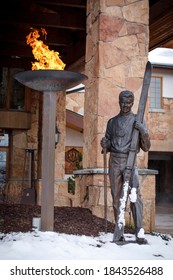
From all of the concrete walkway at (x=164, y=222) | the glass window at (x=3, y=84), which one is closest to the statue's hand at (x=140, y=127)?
the concrete walkway at (x=164, y=222)

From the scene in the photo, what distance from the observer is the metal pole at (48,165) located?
17.5 feet

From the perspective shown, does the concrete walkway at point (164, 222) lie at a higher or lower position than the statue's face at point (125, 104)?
lower

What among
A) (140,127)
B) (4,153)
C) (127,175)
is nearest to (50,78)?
(140,127)

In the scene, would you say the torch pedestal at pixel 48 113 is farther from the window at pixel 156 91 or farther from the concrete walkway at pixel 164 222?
the window at pixel 156 91

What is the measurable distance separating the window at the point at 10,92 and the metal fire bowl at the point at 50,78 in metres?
8.82

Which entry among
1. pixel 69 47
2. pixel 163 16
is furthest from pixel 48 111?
pixel 69 47

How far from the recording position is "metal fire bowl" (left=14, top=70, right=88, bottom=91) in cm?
516

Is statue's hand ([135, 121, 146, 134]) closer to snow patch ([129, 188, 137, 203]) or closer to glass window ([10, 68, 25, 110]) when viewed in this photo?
snow patch ([129, 188, 137, 203])

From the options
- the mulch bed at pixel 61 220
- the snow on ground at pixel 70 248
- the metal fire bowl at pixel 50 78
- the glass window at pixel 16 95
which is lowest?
the snow on ground at pixel 70 248

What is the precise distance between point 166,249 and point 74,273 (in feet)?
5.73

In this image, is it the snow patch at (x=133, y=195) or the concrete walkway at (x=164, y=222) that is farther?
the concrete walkway at (x=164, y=222)

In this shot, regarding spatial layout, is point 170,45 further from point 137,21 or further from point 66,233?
point 66,233

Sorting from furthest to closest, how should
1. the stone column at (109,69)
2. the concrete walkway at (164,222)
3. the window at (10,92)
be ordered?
the window at (10,92) < the concrete walkway at (164,222) < the stone column at (109,69)

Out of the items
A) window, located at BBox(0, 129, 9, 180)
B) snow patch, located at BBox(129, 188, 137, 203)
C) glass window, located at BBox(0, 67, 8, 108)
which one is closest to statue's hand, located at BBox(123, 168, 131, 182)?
snow patch, located at BBox(129, 188, 137, 203)
